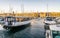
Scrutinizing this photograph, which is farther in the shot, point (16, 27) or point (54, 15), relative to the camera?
point (54, 15)

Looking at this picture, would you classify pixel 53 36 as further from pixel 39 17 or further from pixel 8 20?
pixel 39 17

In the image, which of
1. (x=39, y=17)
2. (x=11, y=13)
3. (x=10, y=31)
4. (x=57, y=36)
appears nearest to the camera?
(x=57, y=36)

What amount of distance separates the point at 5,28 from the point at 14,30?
1.16 ft

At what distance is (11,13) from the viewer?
9422 mm

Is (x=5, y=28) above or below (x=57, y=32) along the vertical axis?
below

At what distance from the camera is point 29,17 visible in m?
12.0

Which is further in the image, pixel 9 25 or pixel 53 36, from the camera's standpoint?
pixel 9 25

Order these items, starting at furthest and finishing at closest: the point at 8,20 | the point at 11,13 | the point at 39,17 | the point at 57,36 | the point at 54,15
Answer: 1. the point at 39,17
2. the point at 54,15
3. the point at 11,13
4. the point at 8,20
5. the point at 57,36

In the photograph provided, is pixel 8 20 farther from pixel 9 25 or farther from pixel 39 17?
pixel 39 17

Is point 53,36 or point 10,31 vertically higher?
point 53,36

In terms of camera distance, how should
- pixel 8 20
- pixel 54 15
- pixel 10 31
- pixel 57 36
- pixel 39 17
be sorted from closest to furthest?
pixel 57 36 < pixel 10 31 < pixel 8 20 < pixel 54 15 < pixel 39 17

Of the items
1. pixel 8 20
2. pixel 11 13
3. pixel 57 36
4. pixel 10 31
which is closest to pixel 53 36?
pixel 57 36

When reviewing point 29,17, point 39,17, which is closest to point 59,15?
point 39,17

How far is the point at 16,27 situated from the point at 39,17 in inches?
237
